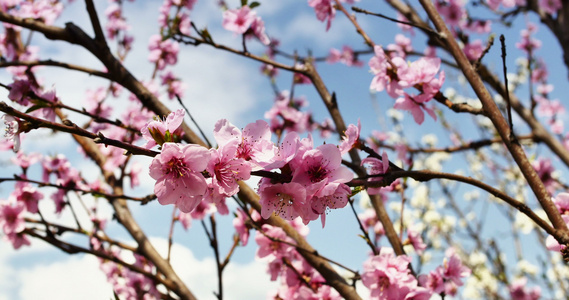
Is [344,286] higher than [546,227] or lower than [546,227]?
higher

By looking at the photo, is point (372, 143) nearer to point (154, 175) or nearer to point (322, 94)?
point (322, 94)

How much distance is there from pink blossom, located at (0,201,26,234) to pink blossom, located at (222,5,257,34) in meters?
1.99

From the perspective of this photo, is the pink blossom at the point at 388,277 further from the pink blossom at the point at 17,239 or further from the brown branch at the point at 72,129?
the pink blossom at the point at 17,239

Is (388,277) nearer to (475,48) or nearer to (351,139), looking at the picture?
(351,139)

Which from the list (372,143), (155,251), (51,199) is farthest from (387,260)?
(51,199)

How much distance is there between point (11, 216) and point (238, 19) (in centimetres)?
218

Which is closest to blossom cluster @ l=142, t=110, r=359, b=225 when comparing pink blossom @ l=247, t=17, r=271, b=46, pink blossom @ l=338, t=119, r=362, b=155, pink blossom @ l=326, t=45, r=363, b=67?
pink blossom @ l=338, t=119, r=362, b=155

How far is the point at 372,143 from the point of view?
363 centimetres

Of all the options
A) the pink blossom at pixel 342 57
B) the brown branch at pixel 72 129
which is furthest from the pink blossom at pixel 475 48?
the brown branch at pixel 72 129

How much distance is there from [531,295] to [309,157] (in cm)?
528

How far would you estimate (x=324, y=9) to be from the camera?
294 centimetres

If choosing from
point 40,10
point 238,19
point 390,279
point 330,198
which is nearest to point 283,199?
point 330,198

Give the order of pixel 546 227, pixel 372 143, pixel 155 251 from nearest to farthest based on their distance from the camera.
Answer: pixel 546 227 < pixel 155 251 < pixel 372 143

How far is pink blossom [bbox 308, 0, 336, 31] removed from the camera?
9.52ft
